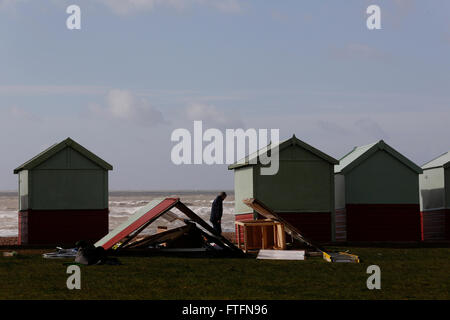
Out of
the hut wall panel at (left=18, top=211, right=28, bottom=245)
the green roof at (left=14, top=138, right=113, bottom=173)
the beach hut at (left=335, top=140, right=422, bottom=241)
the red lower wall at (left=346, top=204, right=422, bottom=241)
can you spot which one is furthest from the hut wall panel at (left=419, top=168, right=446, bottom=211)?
the hut wall panel at (left=18, top=211, right=28, bottom=245)

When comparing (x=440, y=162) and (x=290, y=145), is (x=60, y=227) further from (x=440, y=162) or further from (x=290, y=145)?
(x=440, y=162)

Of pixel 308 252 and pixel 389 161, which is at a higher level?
pixel 389 161

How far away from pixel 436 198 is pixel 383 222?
11.9ft

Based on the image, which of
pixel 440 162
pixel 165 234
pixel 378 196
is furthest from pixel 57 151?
pixel 440 162

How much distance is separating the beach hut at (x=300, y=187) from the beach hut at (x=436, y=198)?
575 cm

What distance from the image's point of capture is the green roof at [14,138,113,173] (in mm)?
28234

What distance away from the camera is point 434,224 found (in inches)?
1283

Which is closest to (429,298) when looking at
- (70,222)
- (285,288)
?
(285,288)

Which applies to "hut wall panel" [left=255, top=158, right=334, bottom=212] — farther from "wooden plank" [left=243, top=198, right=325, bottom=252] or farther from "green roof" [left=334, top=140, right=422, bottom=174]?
"wooden plank" [left=243, top=198, right=325, bottom=252]

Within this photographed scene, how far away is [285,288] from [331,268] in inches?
154

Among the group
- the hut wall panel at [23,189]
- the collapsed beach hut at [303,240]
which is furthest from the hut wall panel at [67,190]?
the collapsed beach hut at [303,240]
